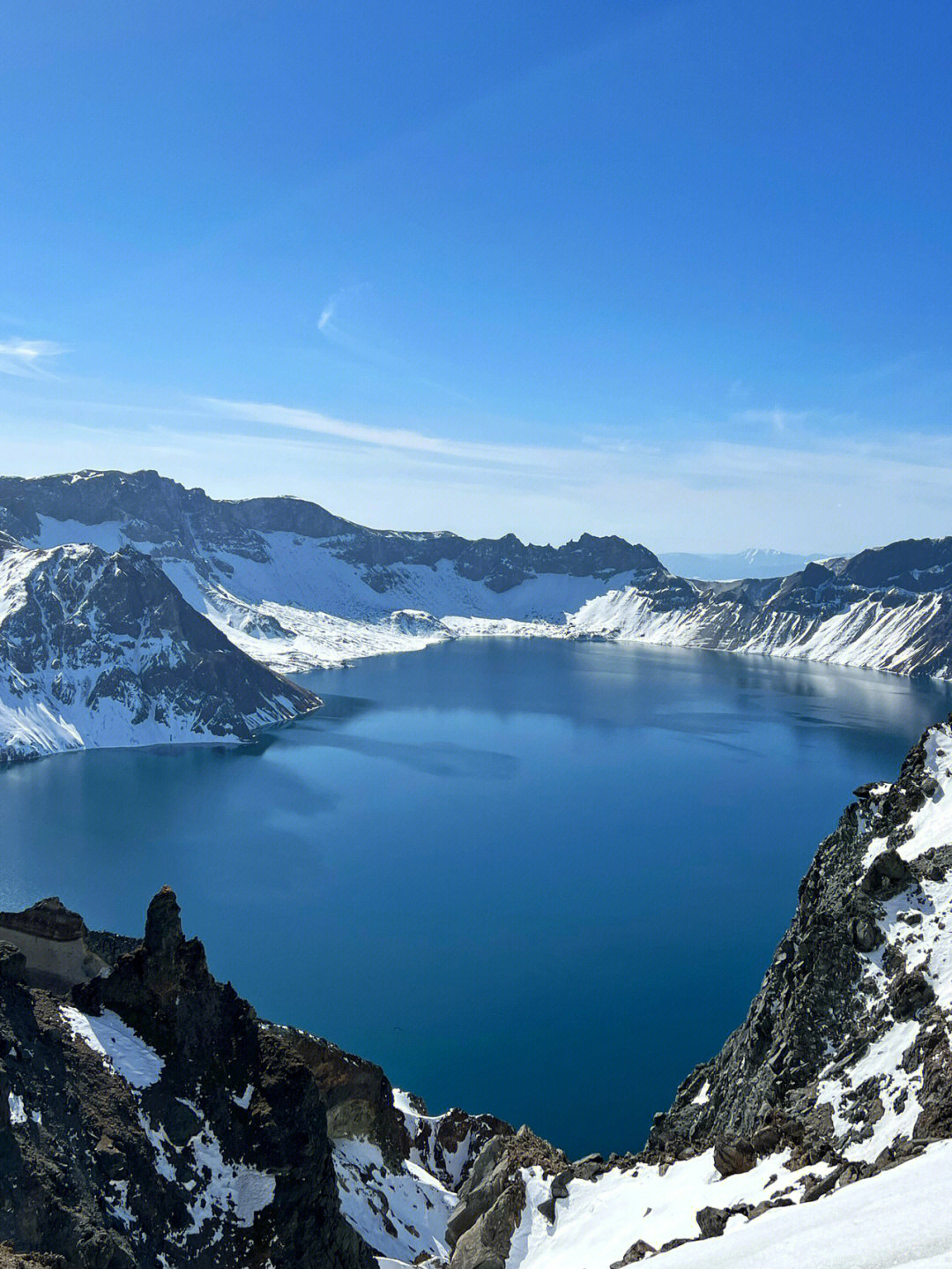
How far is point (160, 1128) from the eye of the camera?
29.6 meters

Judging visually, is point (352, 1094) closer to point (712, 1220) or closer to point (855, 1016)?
point (712, 1220)

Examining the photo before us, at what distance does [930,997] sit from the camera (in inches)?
1214

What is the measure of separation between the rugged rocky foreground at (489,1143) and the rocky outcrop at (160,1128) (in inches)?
2.9

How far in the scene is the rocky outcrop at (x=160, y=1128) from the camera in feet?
80.7

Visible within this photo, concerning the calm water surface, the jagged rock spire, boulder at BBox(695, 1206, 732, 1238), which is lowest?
the calm water surface

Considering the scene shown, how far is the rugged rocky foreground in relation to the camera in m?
23.5

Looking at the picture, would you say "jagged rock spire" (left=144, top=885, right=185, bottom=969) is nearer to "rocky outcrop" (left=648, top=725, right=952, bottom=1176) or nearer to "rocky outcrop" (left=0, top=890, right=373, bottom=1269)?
"rocky outcrop" (left=0, top=890, right=373, bottom=1269)

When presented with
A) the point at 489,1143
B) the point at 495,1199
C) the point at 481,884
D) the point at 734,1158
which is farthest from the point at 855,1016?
the point at 481,884

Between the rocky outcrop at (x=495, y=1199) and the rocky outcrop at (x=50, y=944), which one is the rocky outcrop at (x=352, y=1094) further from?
the rocky outcrop at (x=50, y=944)

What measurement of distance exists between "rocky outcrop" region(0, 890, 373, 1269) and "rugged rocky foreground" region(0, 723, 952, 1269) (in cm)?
7

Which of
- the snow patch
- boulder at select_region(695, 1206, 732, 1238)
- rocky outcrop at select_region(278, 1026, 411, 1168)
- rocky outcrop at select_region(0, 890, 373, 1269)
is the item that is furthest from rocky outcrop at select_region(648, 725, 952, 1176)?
the snow patch

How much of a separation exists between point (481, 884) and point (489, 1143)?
188 feet

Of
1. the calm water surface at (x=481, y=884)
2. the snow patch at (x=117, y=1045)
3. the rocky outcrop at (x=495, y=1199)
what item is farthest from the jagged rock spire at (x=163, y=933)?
the calm water surface at (x=481, y=884)

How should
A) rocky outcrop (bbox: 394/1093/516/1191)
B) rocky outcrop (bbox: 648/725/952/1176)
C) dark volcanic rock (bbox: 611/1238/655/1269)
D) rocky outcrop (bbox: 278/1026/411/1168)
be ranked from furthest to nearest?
rocky outcrop (bbox: 394/1093/516/1191) < rocky outcrop (bbox: 278/1026/411/1168) < rocky outcrop (bbox: 648/725/952/1176) < dark volcanic rock (bbox: 611/1238/655/1269)
